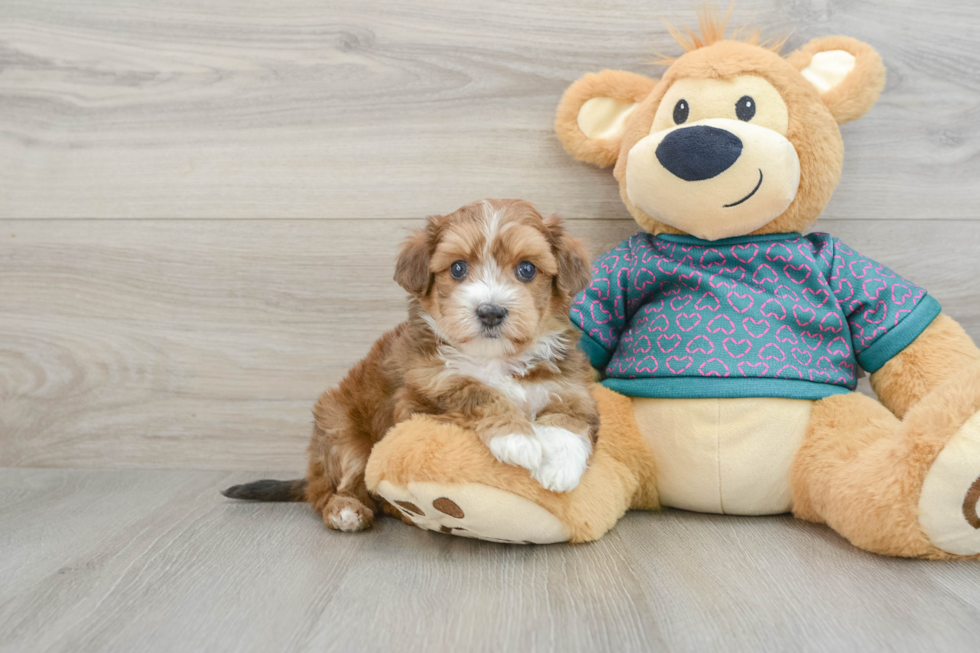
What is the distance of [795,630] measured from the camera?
4.19 ft

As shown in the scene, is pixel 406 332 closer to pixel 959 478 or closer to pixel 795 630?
pixel 795 630

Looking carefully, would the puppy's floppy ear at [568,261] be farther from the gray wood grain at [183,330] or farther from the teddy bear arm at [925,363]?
the teddy bear arm at [925,363]

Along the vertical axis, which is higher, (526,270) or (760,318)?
(526,270)

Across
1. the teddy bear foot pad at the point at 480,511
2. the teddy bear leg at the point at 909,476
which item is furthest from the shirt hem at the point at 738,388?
the teddy bear foot pad at the point at 480,511

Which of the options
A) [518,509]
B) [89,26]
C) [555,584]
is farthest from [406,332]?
[89,26]

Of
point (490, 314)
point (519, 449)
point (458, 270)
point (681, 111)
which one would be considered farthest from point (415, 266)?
point (681, 111)

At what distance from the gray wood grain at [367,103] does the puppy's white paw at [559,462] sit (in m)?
0.99

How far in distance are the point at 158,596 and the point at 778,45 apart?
2232 millimetres

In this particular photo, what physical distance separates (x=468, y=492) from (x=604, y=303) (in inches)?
30.4

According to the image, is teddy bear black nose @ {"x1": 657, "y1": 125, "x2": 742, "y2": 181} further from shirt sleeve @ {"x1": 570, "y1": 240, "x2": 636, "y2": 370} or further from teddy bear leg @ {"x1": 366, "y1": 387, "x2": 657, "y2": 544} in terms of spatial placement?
teddy bear leg @ {"x1": 366, "y1": 387, "x2": 657, "y2": 544}

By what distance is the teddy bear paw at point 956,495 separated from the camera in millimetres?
1465

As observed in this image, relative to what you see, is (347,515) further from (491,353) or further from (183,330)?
(183,330)

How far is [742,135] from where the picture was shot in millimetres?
1803

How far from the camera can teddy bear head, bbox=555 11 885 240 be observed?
181 centimetres
